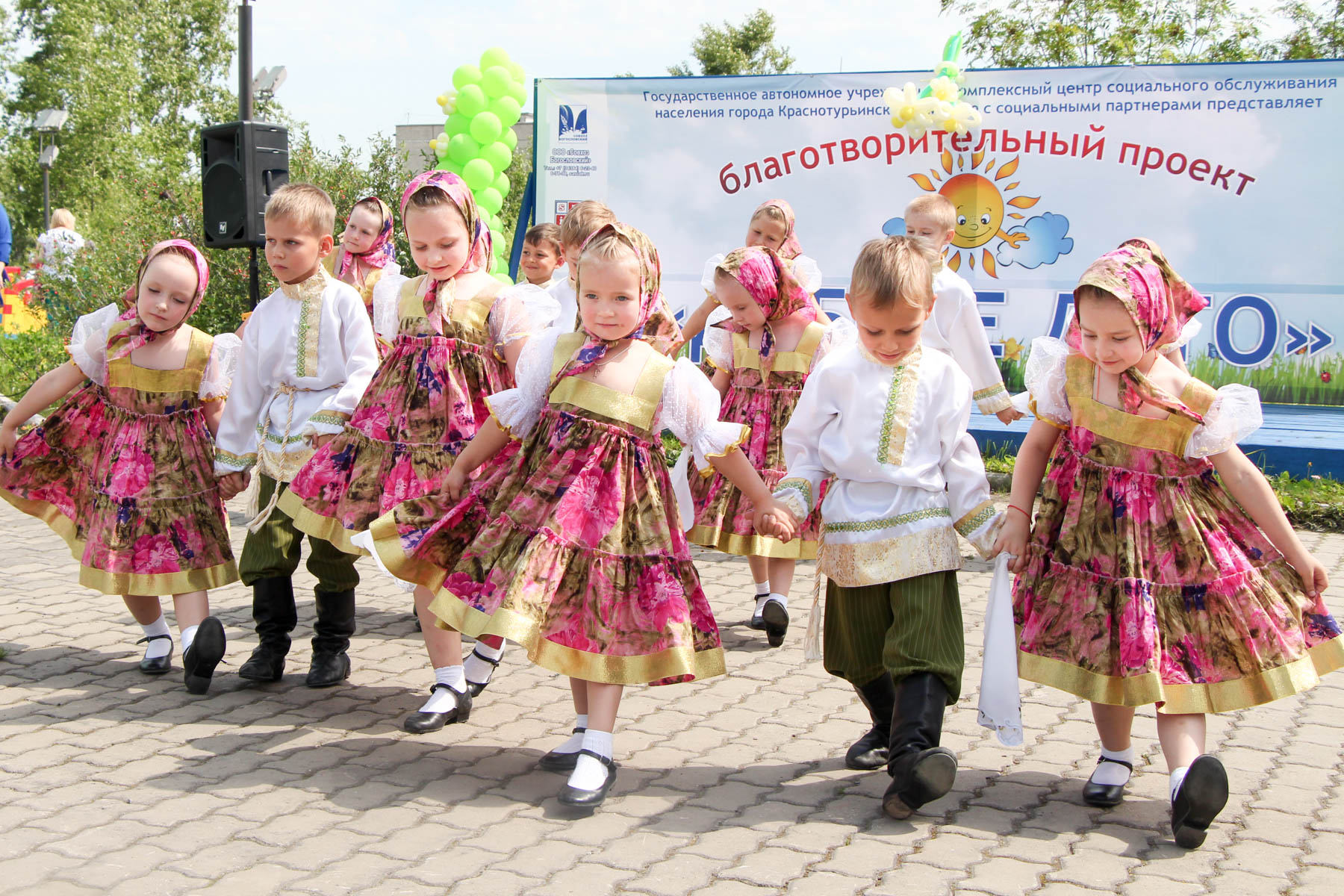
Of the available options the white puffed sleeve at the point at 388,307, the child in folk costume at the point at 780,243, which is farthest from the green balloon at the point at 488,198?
the white puffed sleeve at the point at 388,307

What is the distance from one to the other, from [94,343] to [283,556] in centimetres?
111

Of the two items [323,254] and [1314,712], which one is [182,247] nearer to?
[323,254]

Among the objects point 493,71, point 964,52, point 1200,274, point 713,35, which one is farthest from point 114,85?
point 1200,274

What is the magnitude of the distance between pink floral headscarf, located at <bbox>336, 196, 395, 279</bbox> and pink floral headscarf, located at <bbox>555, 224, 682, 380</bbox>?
2.68 m

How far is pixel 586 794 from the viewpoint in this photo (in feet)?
11.2

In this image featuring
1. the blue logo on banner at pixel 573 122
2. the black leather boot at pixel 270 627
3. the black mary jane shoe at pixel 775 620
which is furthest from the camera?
the blue logo on banner at pixel 573 122

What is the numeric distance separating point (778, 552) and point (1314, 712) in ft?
6.76

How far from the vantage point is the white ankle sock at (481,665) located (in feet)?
14.6

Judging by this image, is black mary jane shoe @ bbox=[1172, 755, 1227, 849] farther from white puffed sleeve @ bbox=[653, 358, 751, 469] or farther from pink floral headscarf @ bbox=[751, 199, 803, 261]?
pink floral headscarf @ bbox=[751, 199, 803, 261]

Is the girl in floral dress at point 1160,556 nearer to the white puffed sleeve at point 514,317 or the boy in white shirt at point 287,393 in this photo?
the white puffed sleeve at point 514,317

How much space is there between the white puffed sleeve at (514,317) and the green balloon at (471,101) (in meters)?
7.36

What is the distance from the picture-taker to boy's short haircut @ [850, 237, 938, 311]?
339 cm

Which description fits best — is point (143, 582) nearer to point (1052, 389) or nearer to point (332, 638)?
point (332, 638)

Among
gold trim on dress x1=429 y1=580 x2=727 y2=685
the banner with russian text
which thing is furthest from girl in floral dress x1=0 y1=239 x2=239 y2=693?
the banner with russian text
